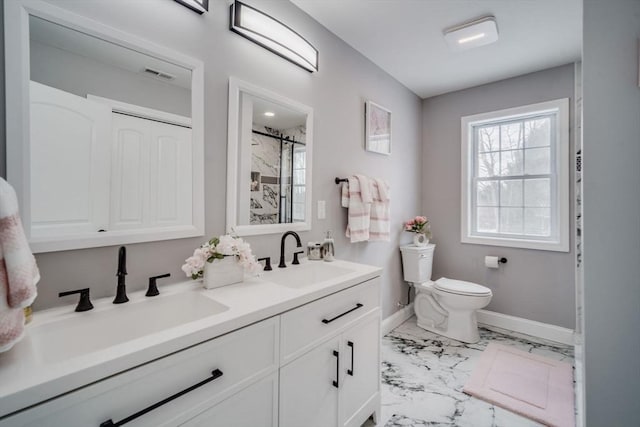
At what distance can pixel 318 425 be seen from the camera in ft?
4.05

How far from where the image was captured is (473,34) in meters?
2.11

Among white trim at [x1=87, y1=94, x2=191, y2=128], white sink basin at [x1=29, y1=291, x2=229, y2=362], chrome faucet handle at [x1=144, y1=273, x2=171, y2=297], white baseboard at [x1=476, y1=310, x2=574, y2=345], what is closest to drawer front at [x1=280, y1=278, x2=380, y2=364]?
white sink basin at [x1=29, y1=291, x2=229, y2=362]

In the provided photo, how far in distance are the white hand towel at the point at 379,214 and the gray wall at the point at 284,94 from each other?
17 cm

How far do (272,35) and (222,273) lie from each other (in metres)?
1.34

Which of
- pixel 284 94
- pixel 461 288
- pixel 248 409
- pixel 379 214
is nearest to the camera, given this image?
pixel 248 409

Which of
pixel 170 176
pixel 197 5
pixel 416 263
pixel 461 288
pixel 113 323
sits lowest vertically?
pixel 461 288

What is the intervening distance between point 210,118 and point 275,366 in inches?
45.7

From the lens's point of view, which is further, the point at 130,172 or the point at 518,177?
the point at 518,177

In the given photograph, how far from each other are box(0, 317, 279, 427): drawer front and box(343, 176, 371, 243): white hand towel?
125 centimetres

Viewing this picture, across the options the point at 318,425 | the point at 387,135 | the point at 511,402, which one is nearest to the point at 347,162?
the point at 387,135

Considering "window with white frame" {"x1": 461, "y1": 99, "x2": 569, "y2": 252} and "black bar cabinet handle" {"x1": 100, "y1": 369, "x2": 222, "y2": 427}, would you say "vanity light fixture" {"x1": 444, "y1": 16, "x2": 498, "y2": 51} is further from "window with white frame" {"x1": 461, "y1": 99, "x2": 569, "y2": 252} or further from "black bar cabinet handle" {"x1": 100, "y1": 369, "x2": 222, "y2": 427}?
"black bar cabinet handle" {"x1": 100, "y1": 369, "x2": 222, "y2": 427}

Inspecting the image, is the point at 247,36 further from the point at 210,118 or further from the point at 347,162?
the point at 347,162

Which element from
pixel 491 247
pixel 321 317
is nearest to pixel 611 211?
pixel 321 317

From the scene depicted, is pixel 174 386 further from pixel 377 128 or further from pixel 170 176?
pixel 377 128
